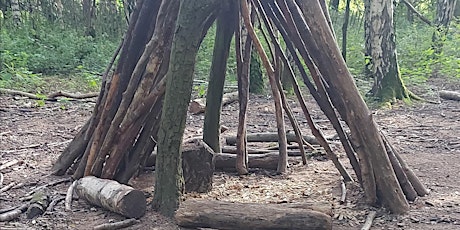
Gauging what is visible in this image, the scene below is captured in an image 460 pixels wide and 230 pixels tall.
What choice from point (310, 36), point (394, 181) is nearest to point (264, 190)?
point (394, 181)

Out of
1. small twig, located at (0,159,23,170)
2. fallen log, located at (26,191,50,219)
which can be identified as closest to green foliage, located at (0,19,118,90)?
small twig, located at (0,159,23,170)

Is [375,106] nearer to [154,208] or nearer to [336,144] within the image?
[336,144]

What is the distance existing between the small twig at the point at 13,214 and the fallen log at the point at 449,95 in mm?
8493

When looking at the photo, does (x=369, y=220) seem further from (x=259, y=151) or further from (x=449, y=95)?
(x=449, y=95)

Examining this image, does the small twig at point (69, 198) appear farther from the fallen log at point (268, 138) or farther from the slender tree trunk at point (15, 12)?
the slender tree trunk at point (15, 12)

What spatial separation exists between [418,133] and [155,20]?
14.5 ft

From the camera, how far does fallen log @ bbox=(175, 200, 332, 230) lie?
3658 mm

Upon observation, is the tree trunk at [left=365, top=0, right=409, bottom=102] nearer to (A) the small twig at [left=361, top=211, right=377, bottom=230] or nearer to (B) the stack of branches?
(B) the stack of branches

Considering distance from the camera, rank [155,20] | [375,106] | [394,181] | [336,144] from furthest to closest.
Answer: [375,106] → [336,144] → [155,20] → [394,181]

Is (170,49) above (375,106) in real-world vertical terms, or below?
above

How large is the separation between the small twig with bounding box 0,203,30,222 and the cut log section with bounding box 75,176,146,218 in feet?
1.63

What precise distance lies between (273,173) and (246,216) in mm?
1763

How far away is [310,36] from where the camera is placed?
420 centimetres

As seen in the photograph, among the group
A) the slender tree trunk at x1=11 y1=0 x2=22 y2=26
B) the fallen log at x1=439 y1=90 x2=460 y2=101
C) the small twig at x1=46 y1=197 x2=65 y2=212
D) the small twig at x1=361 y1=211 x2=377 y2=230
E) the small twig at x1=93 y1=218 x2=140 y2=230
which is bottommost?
the small twig at x1=46 y1=197 x2=65 y2=212
